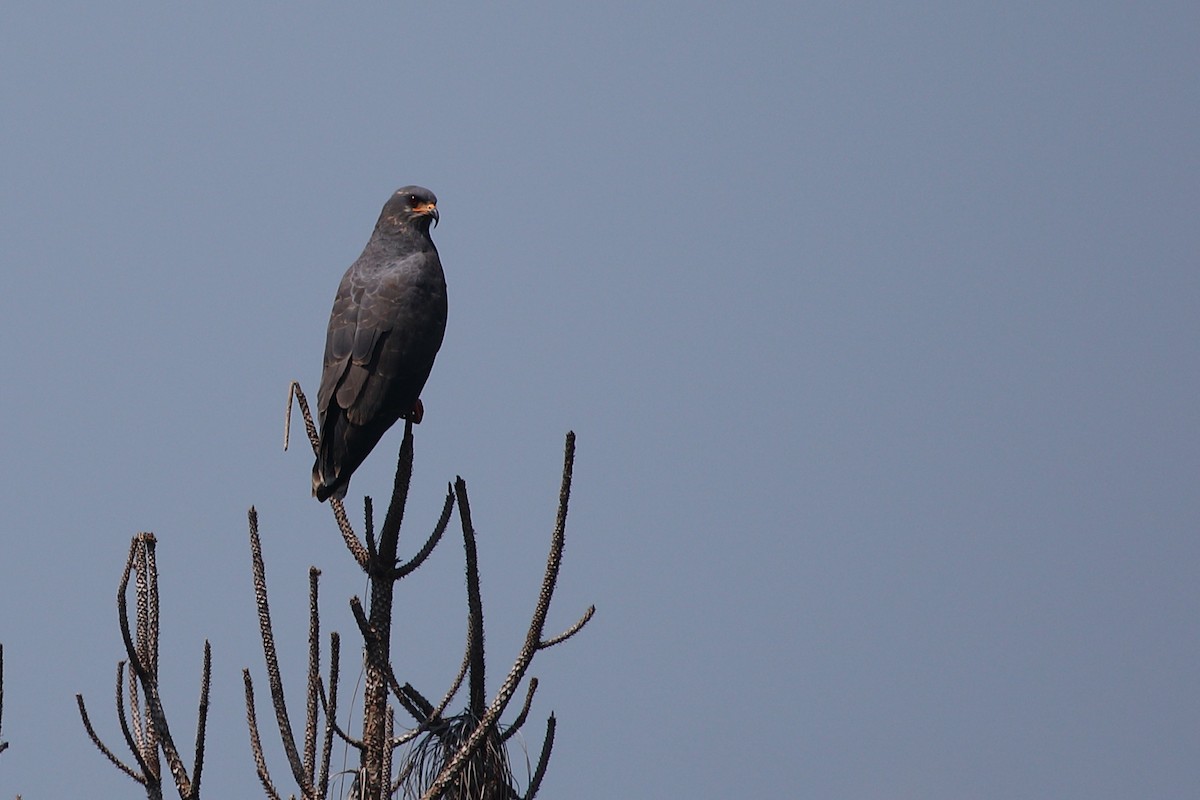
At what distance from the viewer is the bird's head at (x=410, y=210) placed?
31.1ft

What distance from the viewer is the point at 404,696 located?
18.9 ft

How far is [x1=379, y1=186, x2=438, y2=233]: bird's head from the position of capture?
9.49 metres

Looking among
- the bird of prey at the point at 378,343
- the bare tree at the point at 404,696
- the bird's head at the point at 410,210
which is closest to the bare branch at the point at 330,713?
the bare tree at the point at 404,696

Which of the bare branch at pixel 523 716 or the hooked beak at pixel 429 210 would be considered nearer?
the bare branch at pixel 523 716

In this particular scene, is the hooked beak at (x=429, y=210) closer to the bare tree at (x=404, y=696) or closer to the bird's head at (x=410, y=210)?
the bird's head at (x=410, y=210)

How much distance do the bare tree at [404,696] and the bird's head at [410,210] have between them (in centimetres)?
352

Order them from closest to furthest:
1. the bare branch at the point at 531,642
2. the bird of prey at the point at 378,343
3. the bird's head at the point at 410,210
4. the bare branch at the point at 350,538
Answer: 1. the bare branch at the point at 531,642
2. the bare branch at the point at 350,538
3. the bird of prey at the point at 378,343
4. the bird's head at the point at 410,210

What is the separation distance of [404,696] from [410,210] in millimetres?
4544

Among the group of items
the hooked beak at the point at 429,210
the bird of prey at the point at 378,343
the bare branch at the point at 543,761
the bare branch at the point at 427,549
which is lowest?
the bare branch at the point at 543,761

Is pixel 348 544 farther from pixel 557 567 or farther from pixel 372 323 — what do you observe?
pixel 372 323

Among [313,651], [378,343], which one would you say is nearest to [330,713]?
[313,651]

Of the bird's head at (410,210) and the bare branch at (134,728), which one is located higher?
the bird's head at (410,210)

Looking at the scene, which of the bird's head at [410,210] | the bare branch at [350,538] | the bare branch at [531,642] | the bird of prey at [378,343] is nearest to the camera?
the bare branch at [531,642]

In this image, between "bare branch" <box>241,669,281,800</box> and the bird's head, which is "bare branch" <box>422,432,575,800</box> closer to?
"bare branch" <box>241,669,281,800</box>
